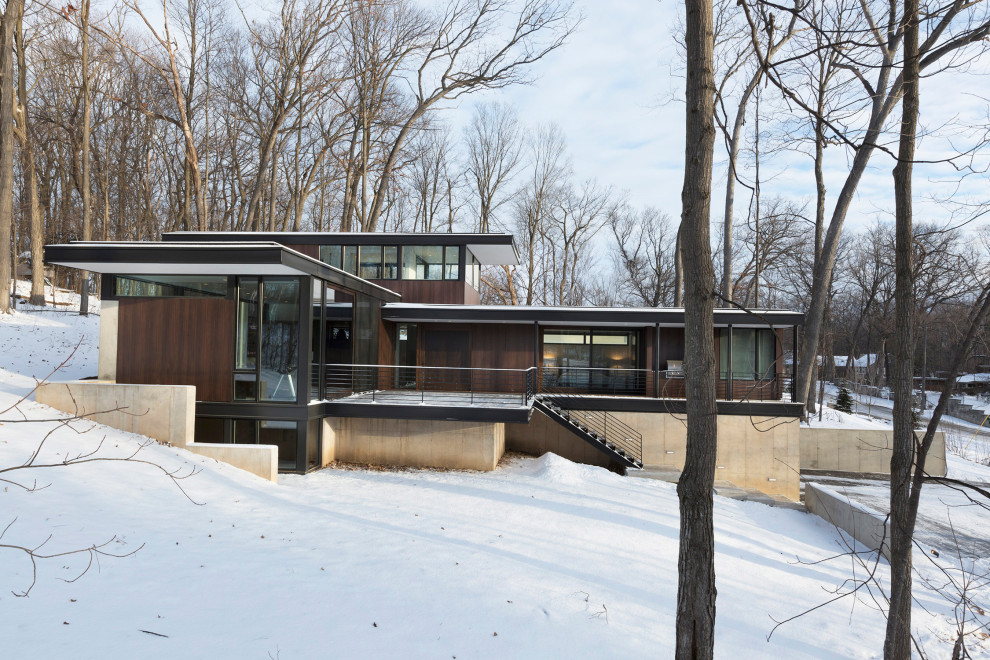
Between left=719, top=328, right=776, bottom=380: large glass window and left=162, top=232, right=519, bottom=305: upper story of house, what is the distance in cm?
760

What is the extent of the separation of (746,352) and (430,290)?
33.1ft

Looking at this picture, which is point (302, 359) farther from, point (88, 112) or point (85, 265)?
point (88, 112)

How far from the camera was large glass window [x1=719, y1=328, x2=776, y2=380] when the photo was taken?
1695 cm

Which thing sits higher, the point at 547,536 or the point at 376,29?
the point at 376,29

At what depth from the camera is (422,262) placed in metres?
18.9

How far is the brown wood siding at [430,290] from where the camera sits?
18609mm

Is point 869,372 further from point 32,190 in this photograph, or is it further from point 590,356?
point 32,190

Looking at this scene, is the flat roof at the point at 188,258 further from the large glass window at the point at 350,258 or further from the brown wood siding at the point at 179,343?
the large glass window at the point at 350,258

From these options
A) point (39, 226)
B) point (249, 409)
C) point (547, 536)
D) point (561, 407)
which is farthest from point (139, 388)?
point (39, 226)

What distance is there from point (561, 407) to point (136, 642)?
1269 cm

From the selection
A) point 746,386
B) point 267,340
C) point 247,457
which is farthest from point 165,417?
point 746,386

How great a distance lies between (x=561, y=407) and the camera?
53.9 ft

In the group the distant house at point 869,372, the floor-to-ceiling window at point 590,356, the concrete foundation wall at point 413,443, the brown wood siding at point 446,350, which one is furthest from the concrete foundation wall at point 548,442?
the distant house at point 869,372

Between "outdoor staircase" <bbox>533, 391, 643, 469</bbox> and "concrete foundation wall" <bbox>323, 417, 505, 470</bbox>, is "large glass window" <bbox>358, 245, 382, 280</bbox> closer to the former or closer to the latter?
"concrete foundation wall" <bbox>323, 417, 505, 470</bbox>
